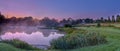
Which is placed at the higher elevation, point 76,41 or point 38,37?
point 76,41

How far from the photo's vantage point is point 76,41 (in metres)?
15.5

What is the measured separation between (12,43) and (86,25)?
1121cm

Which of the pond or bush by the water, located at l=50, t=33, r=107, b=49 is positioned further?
the pond

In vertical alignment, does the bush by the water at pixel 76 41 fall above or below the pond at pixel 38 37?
above

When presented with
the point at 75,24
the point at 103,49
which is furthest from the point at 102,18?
the point at 103,49

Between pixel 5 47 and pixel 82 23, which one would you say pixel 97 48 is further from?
pixel 82 23

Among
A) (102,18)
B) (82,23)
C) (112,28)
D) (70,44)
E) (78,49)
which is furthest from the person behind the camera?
(82,23)

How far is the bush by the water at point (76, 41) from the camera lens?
15.4 meters

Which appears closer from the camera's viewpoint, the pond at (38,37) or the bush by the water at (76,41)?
the bush by the water at (76,41)

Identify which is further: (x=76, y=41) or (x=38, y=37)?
(x=38, y=37)

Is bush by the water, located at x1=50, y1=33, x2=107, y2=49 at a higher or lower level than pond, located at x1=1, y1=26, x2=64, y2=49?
higher

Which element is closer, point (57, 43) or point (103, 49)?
point (103, 49)

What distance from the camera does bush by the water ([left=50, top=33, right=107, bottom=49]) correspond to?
15.4 metres

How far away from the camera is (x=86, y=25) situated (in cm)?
2597
